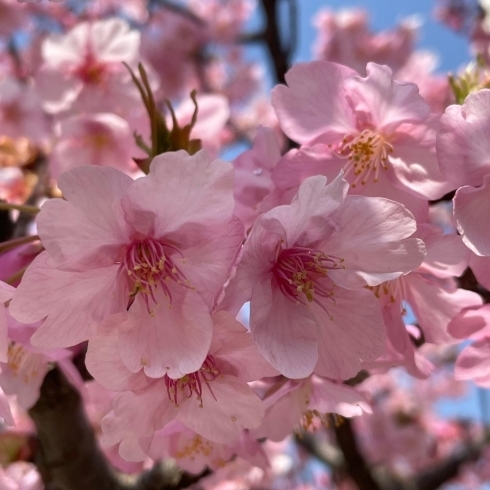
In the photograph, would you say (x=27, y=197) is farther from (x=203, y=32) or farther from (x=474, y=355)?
(x=203, y=32)

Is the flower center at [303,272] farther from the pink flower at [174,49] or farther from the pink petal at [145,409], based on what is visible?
the pink flower at [174,49]

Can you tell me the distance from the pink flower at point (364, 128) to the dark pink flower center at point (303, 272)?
13 cm

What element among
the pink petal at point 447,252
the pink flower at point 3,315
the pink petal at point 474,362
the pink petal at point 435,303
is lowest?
the pink petal at point 474,362

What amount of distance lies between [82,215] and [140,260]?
107mm

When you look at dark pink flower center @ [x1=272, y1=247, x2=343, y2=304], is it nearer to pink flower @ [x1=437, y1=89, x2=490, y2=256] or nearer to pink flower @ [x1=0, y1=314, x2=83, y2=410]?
pink flower @ [x1=437, y1=89, x2=490, y2=256]

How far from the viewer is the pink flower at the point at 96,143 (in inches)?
62.6

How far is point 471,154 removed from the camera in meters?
0.72

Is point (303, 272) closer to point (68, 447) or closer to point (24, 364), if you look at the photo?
point (24, 364)

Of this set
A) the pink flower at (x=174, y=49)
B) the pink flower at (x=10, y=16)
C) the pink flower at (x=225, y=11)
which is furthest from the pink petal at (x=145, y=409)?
the pink flower at (x=225, y=11)

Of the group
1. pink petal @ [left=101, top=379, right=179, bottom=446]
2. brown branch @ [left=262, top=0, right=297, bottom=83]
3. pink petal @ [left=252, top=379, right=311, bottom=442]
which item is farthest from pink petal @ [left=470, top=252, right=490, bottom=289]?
brown branch @ [left=262, top=0, right=297, bottom=83]

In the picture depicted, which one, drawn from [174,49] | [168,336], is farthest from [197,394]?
[174,49]

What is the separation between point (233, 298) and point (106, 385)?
0.20 metres

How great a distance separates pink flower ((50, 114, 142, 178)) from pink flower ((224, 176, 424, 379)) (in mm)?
967

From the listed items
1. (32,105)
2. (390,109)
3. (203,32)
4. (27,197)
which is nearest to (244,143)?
(203,32)
